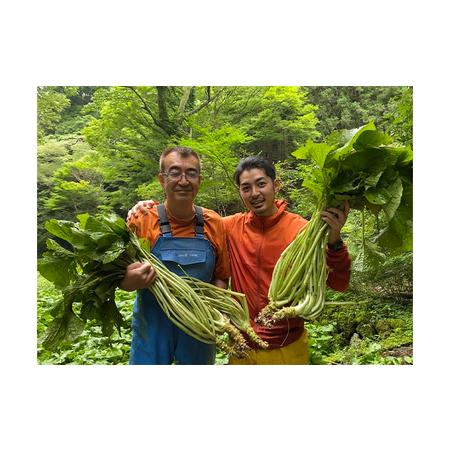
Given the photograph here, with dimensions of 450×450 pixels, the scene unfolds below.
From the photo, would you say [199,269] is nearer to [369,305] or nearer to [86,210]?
[86,210]

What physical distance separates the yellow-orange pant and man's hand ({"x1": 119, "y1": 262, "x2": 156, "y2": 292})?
1.76ft

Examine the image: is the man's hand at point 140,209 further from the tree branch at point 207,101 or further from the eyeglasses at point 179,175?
the tree branch at point 207,101

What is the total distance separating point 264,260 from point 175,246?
1.36ft

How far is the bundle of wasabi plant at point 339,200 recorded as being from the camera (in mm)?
1919

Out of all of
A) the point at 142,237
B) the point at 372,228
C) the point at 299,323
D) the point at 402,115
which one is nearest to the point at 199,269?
the point at 142,237

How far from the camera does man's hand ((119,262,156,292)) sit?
1.91 metres

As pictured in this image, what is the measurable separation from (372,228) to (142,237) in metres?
1.13

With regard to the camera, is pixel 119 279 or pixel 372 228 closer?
pixel 119 279

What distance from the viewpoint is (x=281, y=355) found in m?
2.10

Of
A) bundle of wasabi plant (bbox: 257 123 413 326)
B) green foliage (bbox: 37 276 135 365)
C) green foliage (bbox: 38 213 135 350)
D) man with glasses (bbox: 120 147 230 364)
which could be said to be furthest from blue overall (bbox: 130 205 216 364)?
green foliage (bbox: 37 276 135 365)

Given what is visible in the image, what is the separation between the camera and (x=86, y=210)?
2906 mm

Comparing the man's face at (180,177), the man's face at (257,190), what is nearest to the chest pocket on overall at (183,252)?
the man's face at (180,177)

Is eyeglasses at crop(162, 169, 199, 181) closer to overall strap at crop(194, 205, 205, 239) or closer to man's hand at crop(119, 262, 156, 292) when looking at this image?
overall strap at crop(194, 205, 205, 239)
